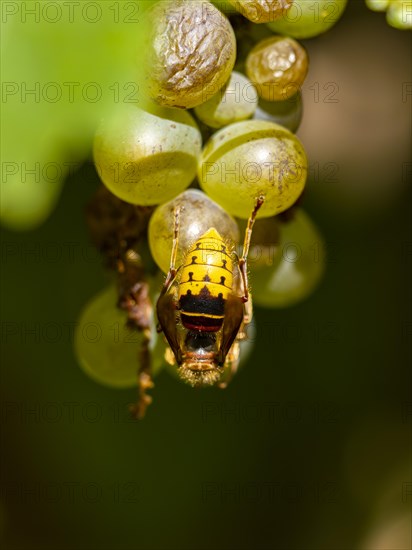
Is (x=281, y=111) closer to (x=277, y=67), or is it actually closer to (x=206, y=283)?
(x=277, y=67)

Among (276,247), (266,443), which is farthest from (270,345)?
(276,247)

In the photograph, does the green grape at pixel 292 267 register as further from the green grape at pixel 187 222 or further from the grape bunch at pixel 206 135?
the green grape at pixel 187 222

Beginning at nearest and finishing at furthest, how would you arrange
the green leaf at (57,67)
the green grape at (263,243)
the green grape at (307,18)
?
the green leaf at (57,67)
the green grape at (307,18)
the green grape at (263,243)

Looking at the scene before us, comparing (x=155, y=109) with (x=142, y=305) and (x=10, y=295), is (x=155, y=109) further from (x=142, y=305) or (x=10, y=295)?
(x=10, y=295)

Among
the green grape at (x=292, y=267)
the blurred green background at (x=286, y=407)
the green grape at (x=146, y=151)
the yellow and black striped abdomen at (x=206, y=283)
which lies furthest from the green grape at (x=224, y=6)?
the blurred green background at (x=286, y=407)

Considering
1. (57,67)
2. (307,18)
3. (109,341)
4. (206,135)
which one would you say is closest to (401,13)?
(307,18)

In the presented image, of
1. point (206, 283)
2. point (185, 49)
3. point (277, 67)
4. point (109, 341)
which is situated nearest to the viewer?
point (185, 49)

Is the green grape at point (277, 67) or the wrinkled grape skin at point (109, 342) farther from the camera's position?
the wrinkled grape skin at point (109, 342)
